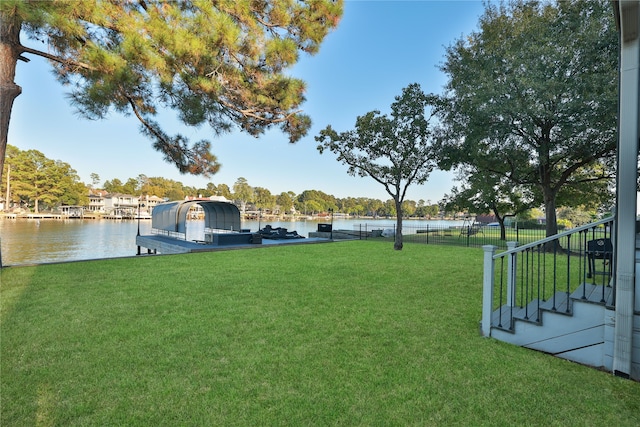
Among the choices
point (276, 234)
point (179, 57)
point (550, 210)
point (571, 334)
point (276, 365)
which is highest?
point (179, 57)

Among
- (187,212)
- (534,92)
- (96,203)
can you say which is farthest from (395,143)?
(96,203)

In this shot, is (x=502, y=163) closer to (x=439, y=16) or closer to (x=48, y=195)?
(x=439, y=16)

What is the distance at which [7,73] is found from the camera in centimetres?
445

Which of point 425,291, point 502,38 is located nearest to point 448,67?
point 502,38

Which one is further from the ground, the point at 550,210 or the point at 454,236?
the point at 550,210

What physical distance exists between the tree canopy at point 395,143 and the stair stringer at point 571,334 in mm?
9975

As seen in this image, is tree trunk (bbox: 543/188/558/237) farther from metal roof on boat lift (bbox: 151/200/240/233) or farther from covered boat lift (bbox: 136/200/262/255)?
metal roof on boat lift (bbox: 151/200/240/233)

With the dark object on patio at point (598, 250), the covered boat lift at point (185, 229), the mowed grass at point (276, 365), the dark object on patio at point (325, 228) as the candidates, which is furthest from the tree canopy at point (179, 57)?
the dark object on patio at point (325, 228)

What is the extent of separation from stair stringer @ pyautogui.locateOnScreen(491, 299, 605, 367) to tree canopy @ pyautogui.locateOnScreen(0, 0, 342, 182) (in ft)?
19.7

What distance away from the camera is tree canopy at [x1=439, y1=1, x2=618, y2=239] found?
9.91 meters

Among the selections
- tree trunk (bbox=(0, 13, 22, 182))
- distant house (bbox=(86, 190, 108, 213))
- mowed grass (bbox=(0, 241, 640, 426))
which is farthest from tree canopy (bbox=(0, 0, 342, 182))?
distant house (bbox=(86, 190, 108, 213))

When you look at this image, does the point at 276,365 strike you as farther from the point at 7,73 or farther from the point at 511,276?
the point at 7,73

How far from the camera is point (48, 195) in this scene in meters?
53.9

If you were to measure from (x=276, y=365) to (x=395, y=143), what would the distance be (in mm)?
11727
